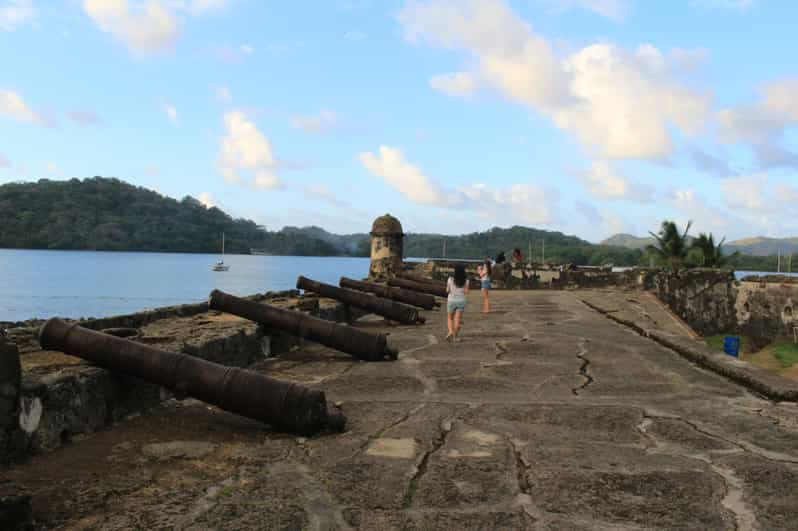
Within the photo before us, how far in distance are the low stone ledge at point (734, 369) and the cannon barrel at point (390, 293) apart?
444 cm

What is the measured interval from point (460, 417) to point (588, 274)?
20.4 metres

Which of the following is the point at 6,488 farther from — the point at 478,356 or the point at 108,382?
the point at 478,356

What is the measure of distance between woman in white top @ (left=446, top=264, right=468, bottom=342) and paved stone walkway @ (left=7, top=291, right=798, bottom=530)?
285 cm

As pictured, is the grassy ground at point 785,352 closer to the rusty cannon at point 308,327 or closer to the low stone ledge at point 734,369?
the low stone ledge at point 734,369

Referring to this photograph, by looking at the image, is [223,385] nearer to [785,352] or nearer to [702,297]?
[702,297]

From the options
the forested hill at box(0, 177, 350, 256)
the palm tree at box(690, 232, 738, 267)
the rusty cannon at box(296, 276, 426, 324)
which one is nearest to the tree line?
the forested hill at box(0, 177, 350, 256)

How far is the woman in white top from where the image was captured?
838cm

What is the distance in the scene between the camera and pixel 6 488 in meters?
2.44

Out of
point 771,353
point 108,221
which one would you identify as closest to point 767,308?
point 771,353

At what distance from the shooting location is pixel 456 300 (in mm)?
8477

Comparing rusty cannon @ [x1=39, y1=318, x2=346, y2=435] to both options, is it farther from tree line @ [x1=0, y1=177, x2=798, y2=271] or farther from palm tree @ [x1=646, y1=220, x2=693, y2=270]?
tree line @ [x1=0, y1=177, x2=798, y2=271]

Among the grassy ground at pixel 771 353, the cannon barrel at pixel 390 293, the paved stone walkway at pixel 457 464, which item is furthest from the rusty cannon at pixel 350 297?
the grassy ground at pixel 771 353

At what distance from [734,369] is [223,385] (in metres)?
4.31

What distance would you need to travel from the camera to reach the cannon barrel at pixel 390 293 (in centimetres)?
1153
